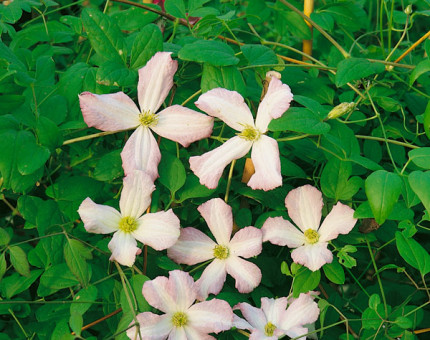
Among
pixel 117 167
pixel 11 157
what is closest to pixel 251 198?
pixel 117 167

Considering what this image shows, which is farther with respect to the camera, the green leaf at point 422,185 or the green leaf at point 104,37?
the green leaf at point 104,37

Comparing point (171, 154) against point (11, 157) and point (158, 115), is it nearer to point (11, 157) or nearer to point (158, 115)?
point (158, 115)

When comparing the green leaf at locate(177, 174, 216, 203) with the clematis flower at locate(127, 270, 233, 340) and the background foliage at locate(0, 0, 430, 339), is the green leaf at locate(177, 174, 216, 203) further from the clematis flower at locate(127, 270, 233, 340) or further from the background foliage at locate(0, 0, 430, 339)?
the clematis flower at locate(127, 270, 233, 340)

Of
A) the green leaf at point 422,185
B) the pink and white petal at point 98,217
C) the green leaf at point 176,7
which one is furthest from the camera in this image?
the green leaf at point 176,7

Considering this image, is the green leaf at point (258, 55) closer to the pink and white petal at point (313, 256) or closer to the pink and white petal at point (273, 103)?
the pink and white petal at point (273, 103)

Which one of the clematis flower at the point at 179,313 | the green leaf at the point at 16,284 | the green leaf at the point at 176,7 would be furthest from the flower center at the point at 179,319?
the green leaf at the point at 176,7

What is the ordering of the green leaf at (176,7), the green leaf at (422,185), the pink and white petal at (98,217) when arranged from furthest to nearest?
the green leaf at (176,7) < the pink and white petal at (98,217) < the green leaf at (422,185)
